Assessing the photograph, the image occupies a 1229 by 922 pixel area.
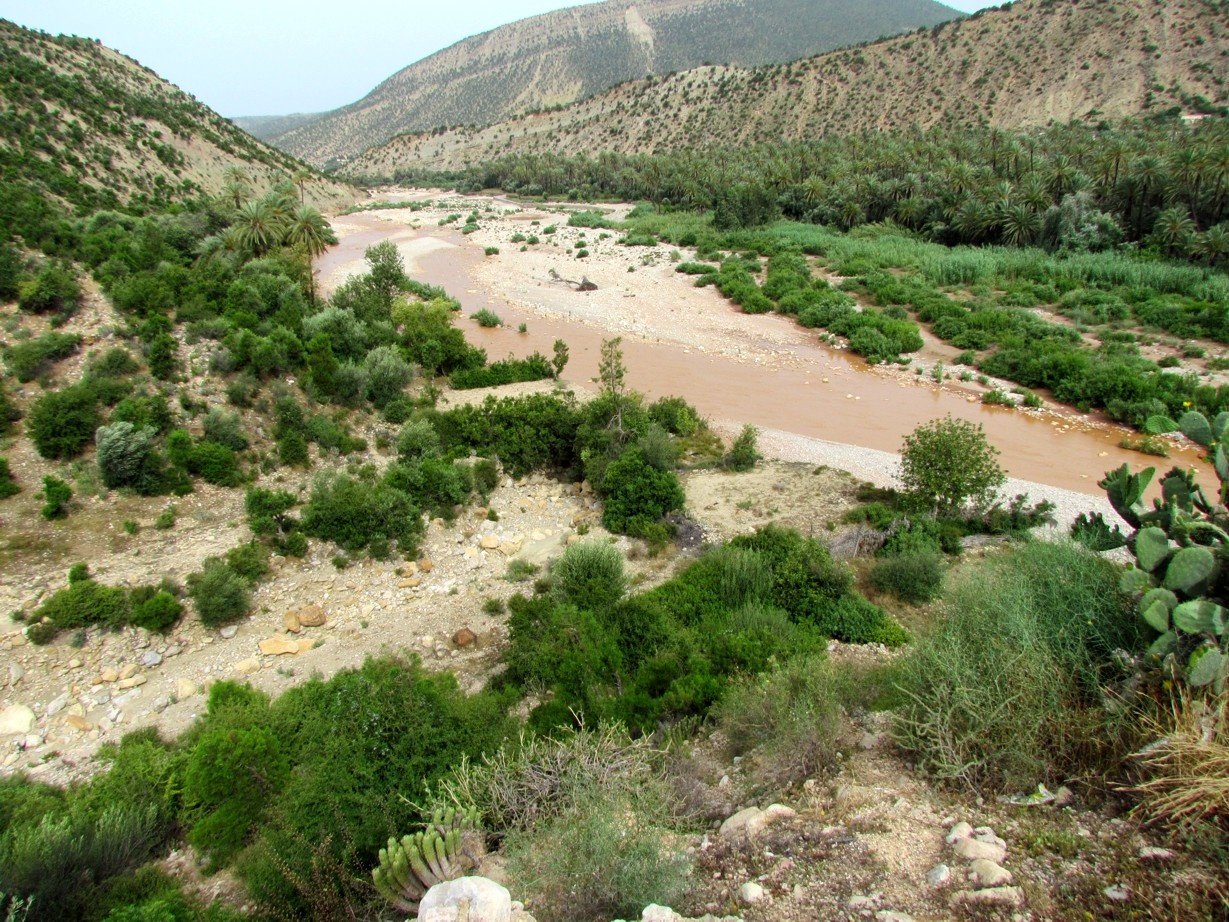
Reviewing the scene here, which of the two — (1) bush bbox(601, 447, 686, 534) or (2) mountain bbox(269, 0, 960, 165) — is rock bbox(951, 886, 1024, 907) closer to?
(1) bush bbox(601, 447, 686, 534)

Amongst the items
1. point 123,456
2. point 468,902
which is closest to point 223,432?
point 123,456

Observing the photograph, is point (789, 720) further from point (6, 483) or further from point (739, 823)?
point (6, 483)

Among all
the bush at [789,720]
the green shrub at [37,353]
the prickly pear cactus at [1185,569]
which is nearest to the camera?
the prickly pear cactus at [1185,569]

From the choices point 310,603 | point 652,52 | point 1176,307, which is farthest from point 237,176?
point 652,52

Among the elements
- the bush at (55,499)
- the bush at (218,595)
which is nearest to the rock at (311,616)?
the bush at (218,595)

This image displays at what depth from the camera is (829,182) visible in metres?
49.5

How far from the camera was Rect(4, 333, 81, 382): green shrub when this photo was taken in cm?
1457

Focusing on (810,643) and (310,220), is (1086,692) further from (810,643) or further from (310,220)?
(310,220)

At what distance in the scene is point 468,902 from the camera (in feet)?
13.7

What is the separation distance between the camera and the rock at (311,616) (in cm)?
1109

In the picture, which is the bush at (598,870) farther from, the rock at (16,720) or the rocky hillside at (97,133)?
the rocky hillside at (97,133)

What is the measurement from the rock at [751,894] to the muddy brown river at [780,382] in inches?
601

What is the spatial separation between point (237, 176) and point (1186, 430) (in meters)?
37.5

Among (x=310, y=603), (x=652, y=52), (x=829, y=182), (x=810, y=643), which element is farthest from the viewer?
(x=652, y=52)
